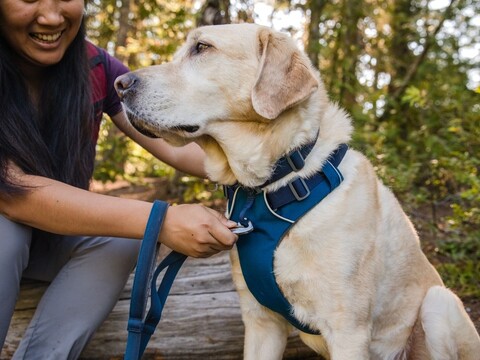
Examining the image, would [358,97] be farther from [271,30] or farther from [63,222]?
[63,222]

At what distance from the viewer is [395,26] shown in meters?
6.82

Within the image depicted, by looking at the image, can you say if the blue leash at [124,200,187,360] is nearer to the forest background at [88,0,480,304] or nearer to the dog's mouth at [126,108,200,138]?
the dog's mouth at [126,108,200,138]

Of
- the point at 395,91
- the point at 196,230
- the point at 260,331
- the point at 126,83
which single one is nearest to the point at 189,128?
the point at 126,83

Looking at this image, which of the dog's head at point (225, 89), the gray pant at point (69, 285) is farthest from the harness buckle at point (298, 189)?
the gray pant at point (69, 285)

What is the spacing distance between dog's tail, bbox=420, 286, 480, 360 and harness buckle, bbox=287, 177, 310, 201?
82cm

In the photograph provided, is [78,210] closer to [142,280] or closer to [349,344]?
[142,280]

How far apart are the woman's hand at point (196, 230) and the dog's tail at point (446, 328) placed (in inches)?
38.3

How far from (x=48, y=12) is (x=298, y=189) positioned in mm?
A: 1269

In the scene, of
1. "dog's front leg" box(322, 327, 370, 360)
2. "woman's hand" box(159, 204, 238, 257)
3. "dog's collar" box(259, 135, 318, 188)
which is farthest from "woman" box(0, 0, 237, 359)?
"dog's front leg" box(322, 327, 370, 360)

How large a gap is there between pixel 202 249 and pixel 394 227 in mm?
844

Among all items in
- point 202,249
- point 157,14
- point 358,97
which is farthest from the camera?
point 358,97

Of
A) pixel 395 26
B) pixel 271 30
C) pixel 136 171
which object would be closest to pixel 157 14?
pixel 136 171

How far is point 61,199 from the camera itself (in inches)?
86.4

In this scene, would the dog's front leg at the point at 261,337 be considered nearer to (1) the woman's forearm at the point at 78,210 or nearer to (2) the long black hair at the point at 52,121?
(1) the woman's forearm at the point at 78,210
